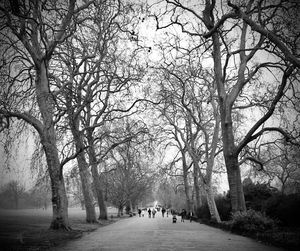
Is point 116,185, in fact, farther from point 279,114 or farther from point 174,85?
point 279,114

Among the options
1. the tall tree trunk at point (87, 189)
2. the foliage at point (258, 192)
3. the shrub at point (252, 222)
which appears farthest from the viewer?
the tall tree trunk at point (87, 189)

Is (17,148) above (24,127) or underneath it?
underneath

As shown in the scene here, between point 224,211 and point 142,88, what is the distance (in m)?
12.3

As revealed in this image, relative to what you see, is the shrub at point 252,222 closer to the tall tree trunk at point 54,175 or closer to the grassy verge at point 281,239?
the grassy verge at point 281,239

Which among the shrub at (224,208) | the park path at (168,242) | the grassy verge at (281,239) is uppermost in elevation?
the shrub at (224,208)

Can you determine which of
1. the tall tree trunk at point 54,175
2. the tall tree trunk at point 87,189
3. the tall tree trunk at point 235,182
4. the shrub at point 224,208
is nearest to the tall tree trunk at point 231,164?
the tall tree trunk at point 235,182

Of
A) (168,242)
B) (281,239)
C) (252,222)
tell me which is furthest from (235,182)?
(281,239)

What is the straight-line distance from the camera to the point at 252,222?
11.3m

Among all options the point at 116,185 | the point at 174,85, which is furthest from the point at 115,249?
the point at 116,185

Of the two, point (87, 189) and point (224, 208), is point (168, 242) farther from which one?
point (87, 189)

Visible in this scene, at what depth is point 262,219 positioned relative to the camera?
35.8ft

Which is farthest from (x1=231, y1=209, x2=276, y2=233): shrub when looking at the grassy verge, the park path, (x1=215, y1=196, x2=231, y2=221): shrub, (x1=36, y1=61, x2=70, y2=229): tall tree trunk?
(x1=215, y1=196, x2=231, y2=221): shrub

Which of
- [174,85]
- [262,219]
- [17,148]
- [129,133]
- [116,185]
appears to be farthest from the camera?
[116,185]

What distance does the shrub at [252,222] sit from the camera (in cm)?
1083
